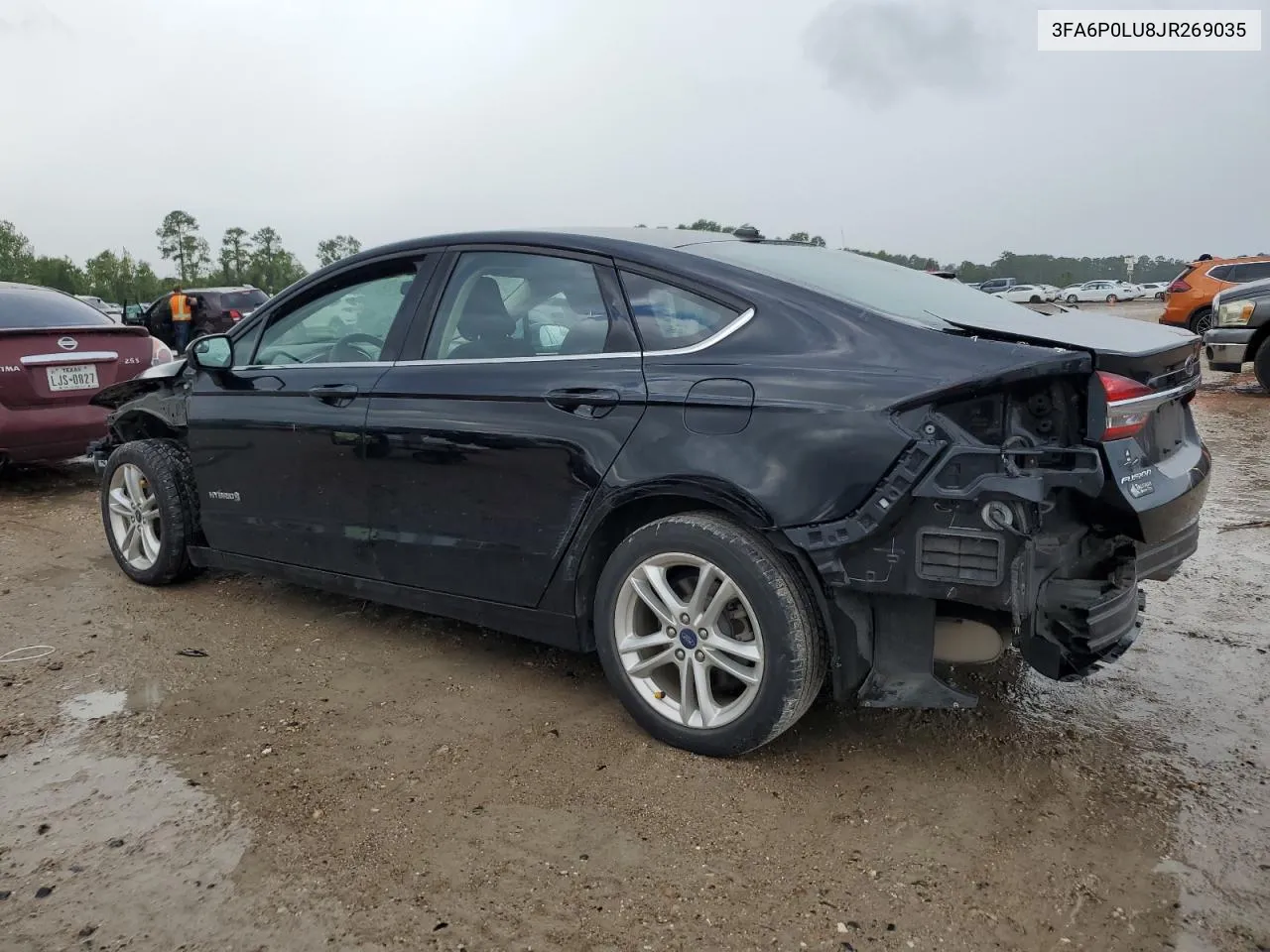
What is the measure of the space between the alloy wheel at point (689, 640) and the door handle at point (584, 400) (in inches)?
19.3

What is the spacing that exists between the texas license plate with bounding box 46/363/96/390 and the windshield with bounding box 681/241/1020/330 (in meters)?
5.42

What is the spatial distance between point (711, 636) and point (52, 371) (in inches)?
230

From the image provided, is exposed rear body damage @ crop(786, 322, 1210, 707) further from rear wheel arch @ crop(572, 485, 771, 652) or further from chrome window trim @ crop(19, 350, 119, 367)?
chrome window trim @ crop(19, 350, 119, 367)

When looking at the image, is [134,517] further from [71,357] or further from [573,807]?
[573,807]

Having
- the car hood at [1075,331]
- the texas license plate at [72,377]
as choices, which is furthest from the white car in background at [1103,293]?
the car hood at [1075,331]

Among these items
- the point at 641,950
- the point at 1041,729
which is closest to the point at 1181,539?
the point at 1041,729

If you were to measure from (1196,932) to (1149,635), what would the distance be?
1945mm

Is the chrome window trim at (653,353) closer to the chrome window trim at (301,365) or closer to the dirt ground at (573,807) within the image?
the chrome window trim at (301,365)

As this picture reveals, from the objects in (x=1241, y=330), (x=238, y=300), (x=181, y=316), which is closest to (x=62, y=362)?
(x=1241, y=330)

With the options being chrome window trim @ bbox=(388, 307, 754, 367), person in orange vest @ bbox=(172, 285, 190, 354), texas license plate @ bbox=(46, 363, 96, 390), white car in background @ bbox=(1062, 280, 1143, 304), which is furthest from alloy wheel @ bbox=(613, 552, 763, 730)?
white car in background @ bbox=(1062, 280, 1143, 304)

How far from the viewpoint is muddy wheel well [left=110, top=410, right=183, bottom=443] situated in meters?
4.66

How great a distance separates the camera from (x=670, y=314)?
2.98 metres

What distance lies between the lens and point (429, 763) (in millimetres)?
2928

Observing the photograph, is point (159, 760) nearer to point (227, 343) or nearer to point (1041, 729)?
point (227, 343)
